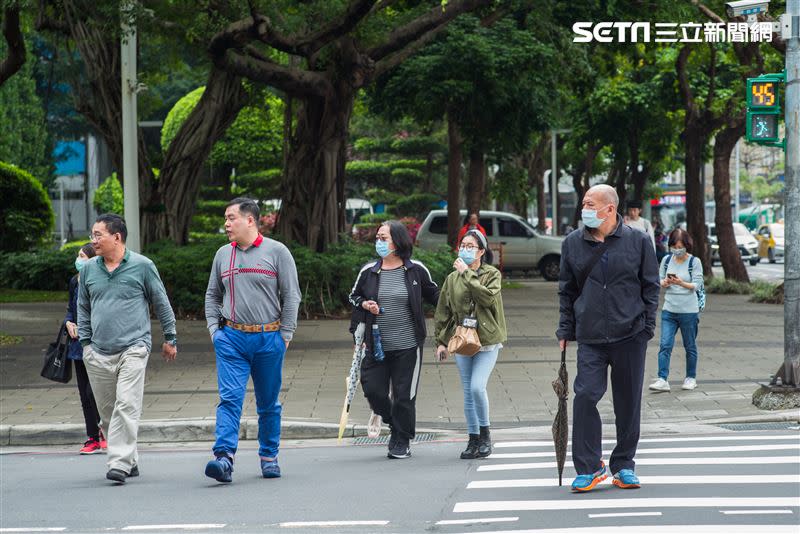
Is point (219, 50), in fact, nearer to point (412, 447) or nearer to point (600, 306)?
point (412, 447)

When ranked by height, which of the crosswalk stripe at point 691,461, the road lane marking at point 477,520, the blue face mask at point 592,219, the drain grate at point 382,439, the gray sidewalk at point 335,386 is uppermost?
the blue face mask at point 592,219

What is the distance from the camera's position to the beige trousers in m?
8.02

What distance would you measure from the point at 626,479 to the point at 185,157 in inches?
599

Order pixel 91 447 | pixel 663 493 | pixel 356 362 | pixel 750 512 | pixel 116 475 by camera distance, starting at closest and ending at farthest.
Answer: pixel 750 512 → pixel 663 493 → pixel 116 475 → pixel 356 362 → pixel 91 447

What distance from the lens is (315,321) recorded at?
62.3 feet

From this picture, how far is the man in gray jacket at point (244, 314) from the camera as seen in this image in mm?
7797

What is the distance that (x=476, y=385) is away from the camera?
8.72 m

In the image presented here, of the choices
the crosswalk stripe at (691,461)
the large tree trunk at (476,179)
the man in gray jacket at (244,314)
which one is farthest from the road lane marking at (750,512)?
the large tree trunk at (476,179)

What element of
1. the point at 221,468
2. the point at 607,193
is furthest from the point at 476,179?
the point at 607,193

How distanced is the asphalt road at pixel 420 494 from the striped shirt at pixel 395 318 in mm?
857

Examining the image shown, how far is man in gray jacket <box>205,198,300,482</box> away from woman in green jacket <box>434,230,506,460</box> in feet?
4.44

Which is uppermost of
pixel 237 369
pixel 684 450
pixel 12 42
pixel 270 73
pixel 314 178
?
pixel 12 42

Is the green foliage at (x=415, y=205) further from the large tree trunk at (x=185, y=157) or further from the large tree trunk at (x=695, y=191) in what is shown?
the large tree trunk at (x=185, y=157)

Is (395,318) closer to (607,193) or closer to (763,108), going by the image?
(607,193)
